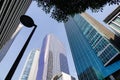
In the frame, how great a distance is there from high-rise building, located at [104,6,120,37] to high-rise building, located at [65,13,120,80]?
4438 millimetres

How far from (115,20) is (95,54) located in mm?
16223

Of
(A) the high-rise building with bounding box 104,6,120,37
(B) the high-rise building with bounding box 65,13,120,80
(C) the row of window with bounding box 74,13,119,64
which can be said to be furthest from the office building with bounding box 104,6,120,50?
(B) the high-rise building with bounding box 65,13,120,80

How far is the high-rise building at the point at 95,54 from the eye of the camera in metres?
59.9

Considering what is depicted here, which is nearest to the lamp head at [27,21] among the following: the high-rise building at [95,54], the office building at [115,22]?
the high-rise building at [95,54]

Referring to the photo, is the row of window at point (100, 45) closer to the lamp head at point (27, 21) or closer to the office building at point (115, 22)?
the office building at point (115, 22)

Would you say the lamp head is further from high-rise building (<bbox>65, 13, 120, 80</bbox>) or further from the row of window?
the row of window

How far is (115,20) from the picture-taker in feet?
241

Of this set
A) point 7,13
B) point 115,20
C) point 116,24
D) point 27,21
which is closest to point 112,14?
point 115,20

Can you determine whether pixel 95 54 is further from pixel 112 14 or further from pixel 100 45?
pixel 112 14

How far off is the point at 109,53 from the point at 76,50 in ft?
121

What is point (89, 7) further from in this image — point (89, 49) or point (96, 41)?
point (89, 49)

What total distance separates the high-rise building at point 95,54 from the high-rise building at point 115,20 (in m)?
4.44

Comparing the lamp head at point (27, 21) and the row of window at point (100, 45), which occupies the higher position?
the row of window at point (100, 45)

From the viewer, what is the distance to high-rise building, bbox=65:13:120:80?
59875mm
